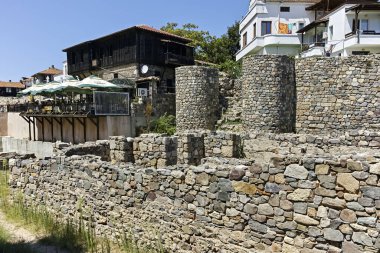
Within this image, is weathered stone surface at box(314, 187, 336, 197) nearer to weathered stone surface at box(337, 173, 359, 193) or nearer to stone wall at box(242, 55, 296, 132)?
weathered stone surface at box(337, 173, 359, 193)

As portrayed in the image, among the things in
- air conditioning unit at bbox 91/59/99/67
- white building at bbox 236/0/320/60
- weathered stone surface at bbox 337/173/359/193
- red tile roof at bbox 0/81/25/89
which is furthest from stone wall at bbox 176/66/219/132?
red tile roof at bbox 0/81/25/89

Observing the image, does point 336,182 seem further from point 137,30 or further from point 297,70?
point 137,30

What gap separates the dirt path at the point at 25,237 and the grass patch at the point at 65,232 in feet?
0.51

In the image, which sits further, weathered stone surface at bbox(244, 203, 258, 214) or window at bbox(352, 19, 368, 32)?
window at bbox(352, 19, 368, 32)

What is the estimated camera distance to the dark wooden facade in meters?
27.4

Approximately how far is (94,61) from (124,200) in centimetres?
2721

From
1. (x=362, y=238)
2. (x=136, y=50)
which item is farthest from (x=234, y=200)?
(x=136, y=50)

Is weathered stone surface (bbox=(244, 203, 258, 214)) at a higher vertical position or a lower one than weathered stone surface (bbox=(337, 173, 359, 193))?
lower

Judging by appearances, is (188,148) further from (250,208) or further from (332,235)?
(332,235)

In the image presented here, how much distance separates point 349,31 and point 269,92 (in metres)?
12.7

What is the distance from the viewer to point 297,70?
1678 centimetres

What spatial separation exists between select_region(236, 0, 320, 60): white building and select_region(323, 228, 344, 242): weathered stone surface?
24132 millimetres

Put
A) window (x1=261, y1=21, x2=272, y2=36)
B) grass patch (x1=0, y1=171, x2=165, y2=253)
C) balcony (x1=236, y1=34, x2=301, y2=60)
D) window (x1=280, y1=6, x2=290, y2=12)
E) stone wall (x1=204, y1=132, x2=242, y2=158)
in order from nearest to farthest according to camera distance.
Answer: grass patch (x1=0, y1=171, x2=165, y2=253), stone wall (x1=204, y1=132, x2=242, y2=158), balcony (x1=236, y1=34, x2=301, y2=60), window (x1=261, y1=21, x2=272, y2=36), window (x1=280, y1=6, x2=290, y2=12)

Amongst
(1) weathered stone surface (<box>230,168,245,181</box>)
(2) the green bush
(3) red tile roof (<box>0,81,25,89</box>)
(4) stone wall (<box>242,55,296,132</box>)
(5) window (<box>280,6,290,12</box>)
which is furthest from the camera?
(3) red tile roof (<box>0,81,25,89</box>)
